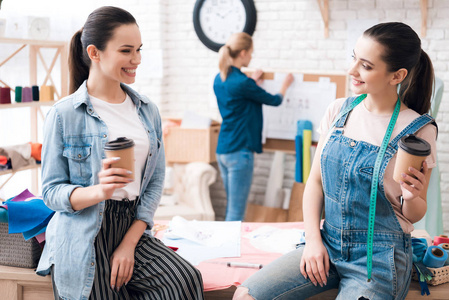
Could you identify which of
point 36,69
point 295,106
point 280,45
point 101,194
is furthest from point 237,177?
point 101,194

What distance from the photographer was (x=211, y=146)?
4621 mm

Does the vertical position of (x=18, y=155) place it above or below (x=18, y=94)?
below

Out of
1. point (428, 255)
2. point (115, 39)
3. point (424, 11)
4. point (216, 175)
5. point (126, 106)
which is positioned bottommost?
point (216, 175)

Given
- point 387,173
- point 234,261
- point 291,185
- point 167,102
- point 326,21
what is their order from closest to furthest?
1. point 387,173
2. point 234,261
3. point 326,21
4. point 291,185
5. point 167,102

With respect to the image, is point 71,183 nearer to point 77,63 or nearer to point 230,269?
point 77,63

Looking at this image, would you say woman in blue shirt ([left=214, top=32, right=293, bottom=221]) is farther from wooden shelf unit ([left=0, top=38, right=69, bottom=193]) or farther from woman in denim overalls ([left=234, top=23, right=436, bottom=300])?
woman in denim overalls ([left=234, top=23, right=436, bottom=300])

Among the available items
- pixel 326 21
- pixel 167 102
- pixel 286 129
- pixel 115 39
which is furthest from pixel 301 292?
pixel 167 102

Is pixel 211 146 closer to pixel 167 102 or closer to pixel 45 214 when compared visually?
pixel 167 102

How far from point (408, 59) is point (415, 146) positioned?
39 cm

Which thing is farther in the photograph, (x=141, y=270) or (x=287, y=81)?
(x=287, y=81)

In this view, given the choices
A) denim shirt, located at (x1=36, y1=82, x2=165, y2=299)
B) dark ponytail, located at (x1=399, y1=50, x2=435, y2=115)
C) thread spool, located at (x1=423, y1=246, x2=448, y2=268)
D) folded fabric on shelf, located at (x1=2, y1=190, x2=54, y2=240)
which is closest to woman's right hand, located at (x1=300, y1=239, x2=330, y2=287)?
thread spool, located at (x1=423, y1=246, x2=448, y2=268)

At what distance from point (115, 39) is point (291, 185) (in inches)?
123

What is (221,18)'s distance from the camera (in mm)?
4727

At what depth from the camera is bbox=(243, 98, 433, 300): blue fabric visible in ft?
5.84
